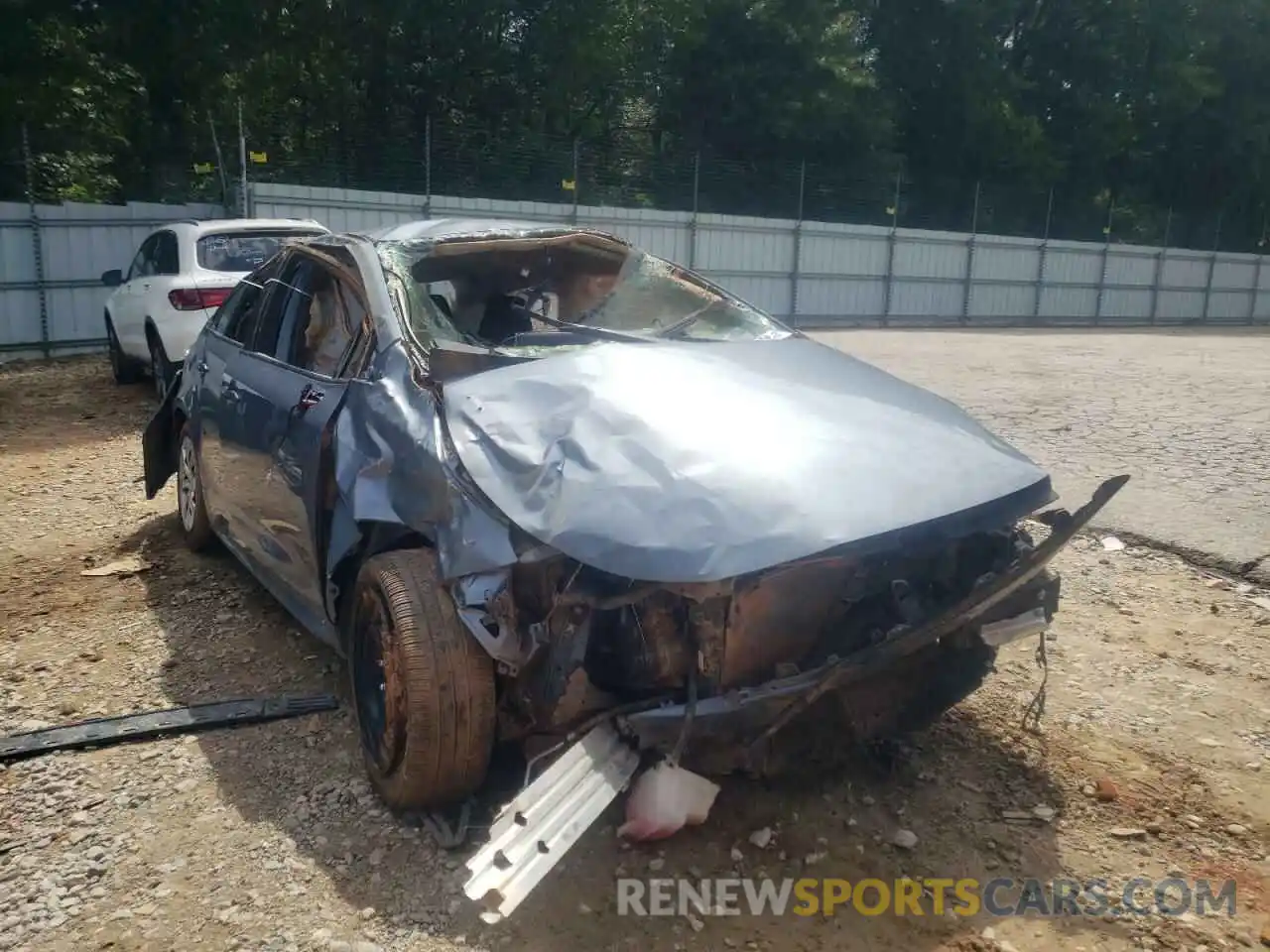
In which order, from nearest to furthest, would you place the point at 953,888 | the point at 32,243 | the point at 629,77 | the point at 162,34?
1. the point at 953,888
2. the point at 32,243
3. the point at 162,34
4. the point at 629,77

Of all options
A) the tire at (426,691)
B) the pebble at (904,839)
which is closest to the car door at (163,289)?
the tire at (426,691)

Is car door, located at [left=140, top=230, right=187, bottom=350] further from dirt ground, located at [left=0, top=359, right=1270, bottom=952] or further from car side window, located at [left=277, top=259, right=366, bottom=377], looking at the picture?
car side window, located at [left=277, top=259, right=366, bottom=377]

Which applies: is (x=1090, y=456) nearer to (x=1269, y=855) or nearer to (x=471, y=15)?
(x=1269, y=855)

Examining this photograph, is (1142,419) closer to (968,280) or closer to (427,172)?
(427,172)

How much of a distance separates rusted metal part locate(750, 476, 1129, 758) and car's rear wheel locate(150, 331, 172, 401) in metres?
7.15

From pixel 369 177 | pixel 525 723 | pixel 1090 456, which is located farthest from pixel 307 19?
pixel 525 723

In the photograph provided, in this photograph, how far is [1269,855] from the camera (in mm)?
2779

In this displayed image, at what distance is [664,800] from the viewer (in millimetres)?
2547

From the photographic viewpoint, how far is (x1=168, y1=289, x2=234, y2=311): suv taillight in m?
8.06

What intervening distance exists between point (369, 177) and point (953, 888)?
16.4 metres

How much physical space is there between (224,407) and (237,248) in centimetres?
450

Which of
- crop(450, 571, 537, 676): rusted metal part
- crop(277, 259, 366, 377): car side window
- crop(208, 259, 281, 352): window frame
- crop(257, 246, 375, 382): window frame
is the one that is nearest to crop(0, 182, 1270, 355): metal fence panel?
crop(208, 259, 281, 352): window frame

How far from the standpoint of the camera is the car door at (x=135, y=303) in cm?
895

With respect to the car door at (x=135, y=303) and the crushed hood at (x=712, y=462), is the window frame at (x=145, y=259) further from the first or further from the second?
the crushed hood at (x=712, y=462)
